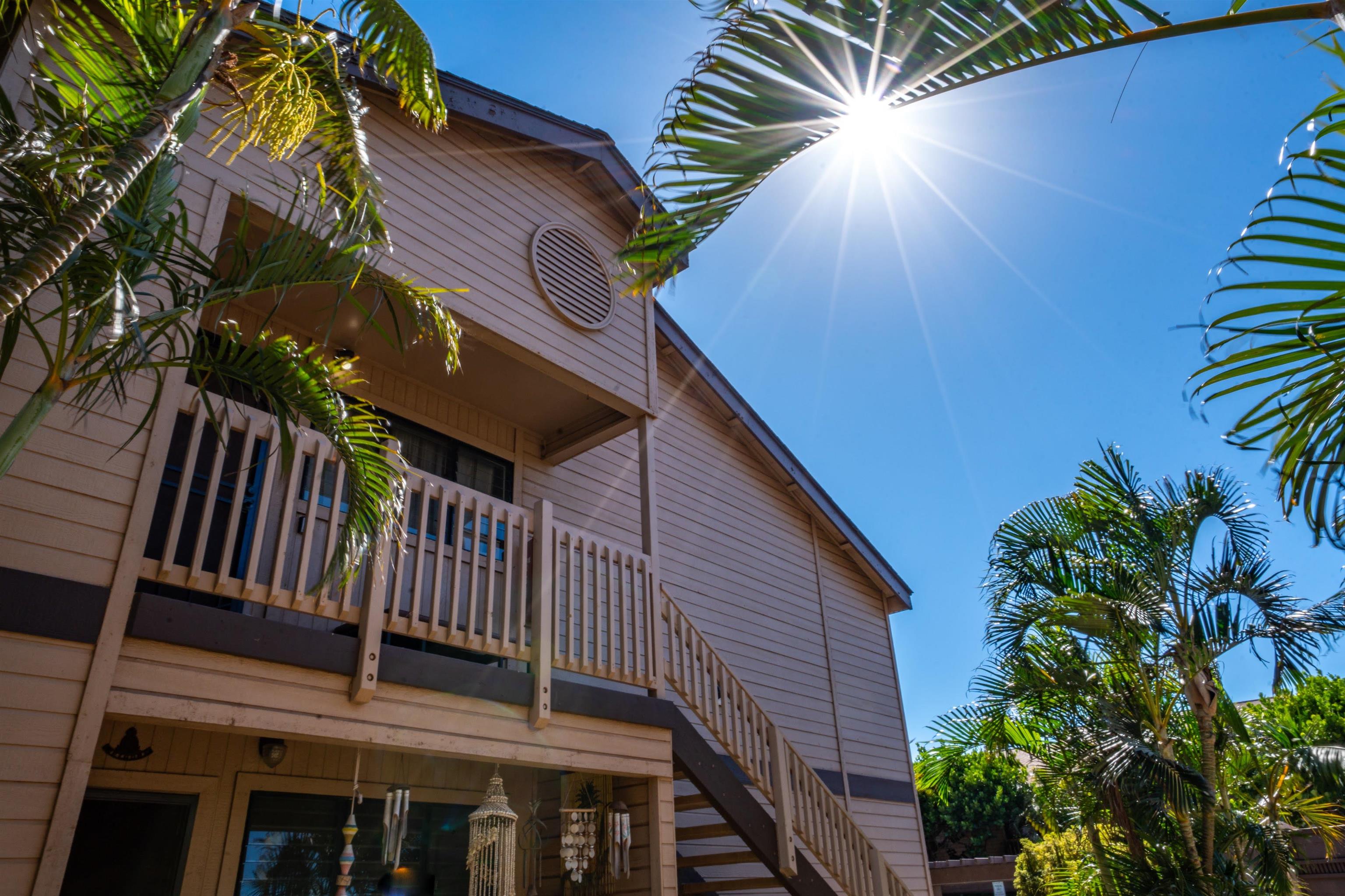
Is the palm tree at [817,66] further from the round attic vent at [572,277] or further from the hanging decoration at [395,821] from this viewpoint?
the round attic vent at [572,277]

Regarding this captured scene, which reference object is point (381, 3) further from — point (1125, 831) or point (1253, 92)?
point (1125, 831)

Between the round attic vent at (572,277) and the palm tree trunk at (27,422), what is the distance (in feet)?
12.6

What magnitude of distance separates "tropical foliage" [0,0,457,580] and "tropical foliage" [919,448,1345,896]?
6455 mm

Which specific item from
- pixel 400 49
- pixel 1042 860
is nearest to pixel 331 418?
pixel 400 49

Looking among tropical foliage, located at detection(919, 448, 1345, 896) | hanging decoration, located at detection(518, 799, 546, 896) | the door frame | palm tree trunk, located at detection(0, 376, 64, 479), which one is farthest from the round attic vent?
tropical foliage, located at detection(919, 448, 1345, 896)

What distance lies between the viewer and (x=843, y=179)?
2713 millimetres

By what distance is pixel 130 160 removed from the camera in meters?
3.04

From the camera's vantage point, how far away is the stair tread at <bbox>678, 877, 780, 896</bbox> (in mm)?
6484

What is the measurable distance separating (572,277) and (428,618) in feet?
10.3

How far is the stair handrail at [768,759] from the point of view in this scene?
6555 millimetres

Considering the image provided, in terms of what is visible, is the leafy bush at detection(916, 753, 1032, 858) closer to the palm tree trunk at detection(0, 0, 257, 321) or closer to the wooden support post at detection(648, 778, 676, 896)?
the wooden support post at detection(648, 778, 676, 896)

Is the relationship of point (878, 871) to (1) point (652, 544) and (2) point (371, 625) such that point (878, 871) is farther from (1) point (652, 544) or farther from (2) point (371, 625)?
(2) point (371, 625)

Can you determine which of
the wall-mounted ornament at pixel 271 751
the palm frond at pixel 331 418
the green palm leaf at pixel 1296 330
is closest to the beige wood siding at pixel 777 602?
the wall-mounted ornament at pixel 271 751

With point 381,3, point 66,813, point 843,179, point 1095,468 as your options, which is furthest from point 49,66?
point 1095,468
